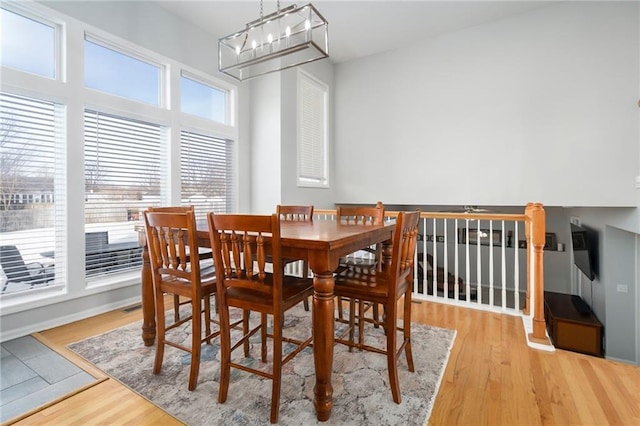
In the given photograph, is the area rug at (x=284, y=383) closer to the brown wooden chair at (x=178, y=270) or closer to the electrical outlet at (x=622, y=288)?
the brown wooden chair at (x=178, y=270)

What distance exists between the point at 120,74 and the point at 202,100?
0.92 metres

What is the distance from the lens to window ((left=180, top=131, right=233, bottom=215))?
3.51m

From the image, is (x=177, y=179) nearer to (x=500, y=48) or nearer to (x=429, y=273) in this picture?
(x=500, y=48)

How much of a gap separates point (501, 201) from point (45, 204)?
4.80 m

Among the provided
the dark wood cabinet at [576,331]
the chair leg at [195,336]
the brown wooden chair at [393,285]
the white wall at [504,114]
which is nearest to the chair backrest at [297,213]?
the brown wooden chair at [393,285]

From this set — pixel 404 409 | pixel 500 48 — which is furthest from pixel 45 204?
pixel 500 48

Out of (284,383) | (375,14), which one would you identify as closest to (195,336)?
(284,383)

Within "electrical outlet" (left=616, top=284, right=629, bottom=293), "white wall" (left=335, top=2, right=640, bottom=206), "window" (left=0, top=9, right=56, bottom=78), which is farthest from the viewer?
"electrical outlet" (left=616, top=284, right=629, bottom=293)

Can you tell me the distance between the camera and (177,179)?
3365mm

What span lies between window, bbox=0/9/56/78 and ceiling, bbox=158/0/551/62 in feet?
3.84

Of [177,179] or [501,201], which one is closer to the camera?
[177,179]

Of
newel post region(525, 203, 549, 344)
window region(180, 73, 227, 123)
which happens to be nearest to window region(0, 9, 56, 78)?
window region(180, 73, 227, 123)

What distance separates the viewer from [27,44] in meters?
2.35

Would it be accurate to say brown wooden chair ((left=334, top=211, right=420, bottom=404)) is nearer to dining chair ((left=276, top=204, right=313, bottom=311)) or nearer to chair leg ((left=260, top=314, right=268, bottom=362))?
chair leg ((left=260, top=314, right=268, bottom=362))
